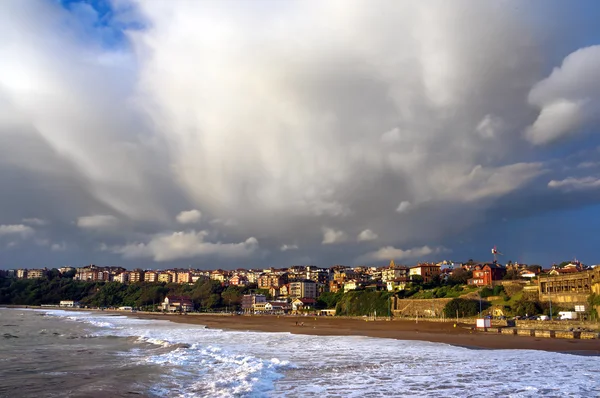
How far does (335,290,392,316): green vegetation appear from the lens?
93375mm

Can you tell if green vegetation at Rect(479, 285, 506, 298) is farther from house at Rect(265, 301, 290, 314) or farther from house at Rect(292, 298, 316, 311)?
house at Rect(265, 301, 290, 314)

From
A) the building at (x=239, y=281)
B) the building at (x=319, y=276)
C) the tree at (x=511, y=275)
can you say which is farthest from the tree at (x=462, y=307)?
the building at (x=239, y=281)

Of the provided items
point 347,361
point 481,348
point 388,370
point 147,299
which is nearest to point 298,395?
point 388,370

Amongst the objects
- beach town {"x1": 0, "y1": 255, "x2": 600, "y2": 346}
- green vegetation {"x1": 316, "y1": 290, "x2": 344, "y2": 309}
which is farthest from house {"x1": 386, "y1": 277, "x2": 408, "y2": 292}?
green vegetation {"x1": 316, "y1": 290, "x2": 344, "y2": 309}

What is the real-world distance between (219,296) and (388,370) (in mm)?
151854

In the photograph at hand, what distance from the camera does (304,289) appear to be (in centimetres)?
14725

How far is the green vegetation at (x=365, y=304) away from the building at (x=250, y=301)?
139 ft

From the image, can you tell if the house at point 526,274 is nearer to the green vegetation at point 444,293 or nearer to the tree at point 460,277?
→ the tree at point 460,277

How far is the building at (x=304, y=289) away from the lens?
5792 inches

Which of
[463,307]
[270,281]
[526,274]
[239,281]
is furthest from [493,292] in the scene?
[239,281]

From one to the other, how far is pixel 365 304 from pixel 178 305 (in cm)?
8286

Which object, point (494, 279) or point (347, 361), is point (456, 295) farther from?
point (347, 361)

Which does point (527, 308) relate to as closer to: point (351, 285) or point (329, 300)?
point (351, 285)

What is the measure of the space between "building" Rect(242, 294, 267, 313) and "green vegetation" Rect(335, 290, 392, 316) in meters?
42.5
